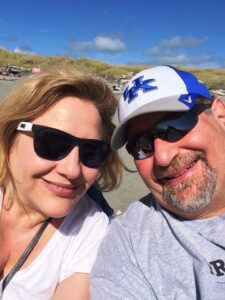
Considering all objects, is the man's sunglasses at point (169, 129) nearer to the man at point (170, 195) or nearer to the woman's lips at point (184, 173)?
the man at point (170, 195)

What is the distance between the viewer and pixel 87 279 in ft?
6.23

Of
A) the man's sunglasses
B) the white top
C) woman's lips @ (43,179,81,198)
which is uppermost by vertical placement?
the man's sunglasses

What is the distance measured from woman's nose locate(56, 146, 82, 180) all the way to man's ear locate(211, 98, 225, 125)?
79cm

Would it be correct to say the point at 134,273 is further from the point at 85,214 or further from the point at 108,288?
the point at 85,214

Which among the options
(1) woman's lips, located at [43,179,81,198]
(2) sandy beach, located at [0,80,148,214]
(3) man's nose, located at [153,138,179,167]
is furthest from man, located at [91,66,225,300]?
(2) sandy beach, located at [0,80,148,214]

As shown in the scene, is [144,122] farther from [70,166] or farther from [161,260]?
[161,260]

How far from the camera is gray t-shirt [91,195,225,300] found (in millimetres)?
1670

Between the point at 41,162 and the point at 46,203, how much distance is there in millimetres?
227

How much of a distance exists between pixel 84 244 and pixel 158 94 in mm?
916

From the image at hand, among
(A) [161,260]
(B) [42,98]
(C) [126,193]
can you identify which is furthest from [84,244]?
(C) [126,193]

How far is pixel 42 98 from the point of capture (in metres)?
1.90

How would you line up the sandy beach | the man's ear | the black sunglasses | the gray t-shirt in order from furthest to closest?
the sandy beach < the man's ear < the black sunglasses < the gray t-shirt

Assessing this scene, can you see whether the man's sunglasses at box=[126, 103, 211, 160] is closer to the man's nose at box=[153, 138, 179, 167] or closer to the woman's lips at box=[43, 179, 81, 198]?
the man's nose at box=[153, 138, 179, 167]

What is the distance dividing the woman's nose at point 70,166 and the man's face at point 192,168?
1.31 feet
